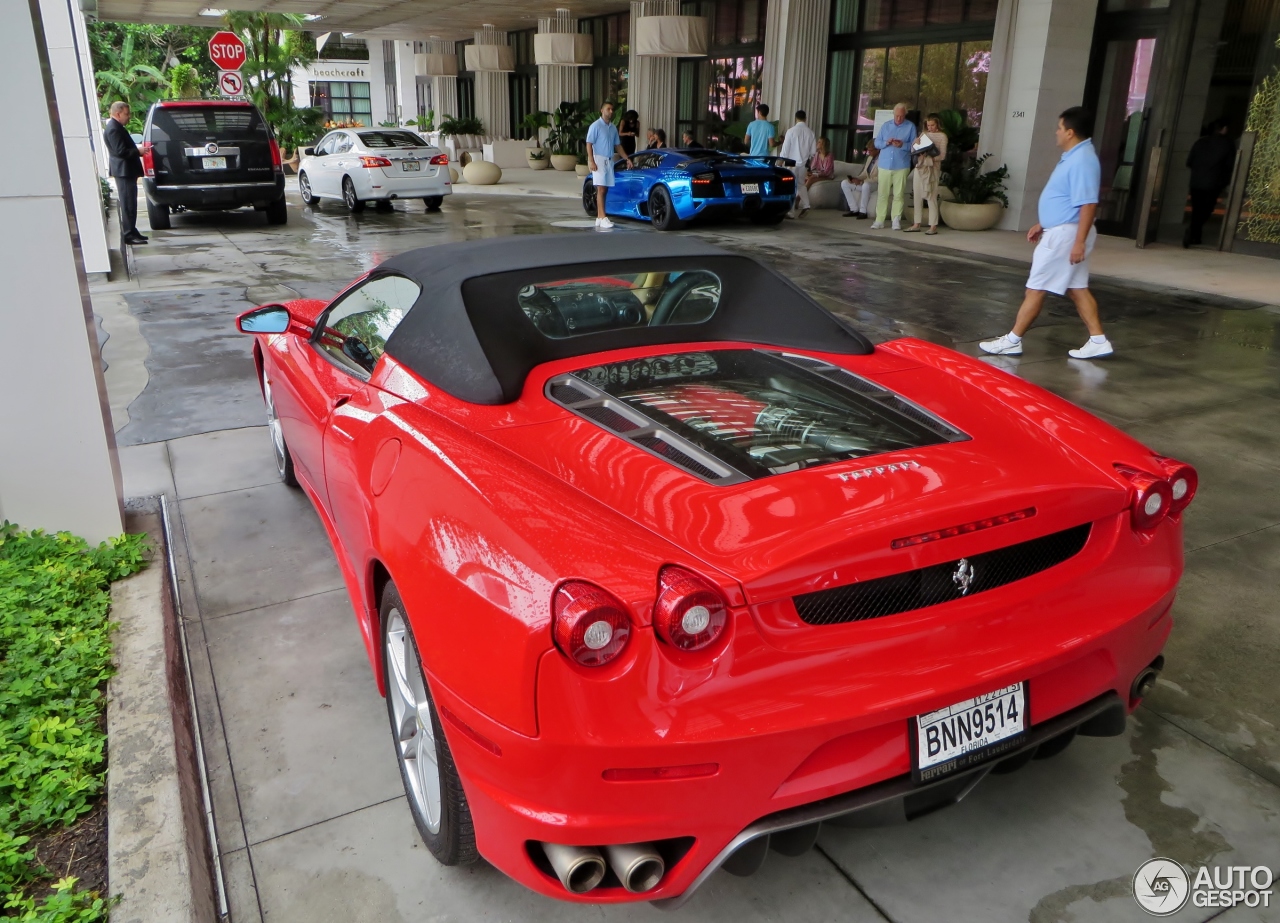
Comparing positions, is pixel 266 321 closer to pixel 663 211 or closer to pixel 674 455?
pixel 674 455

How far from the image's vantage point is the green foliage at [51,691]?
2307 mm

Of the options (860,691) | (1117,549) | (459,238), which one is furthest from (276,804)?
(459,238)

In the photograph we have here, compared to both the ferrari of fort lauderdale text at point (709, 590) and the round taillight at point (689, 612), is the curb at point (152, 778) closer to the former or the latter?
the ferrari of fort lauderdale text at point (709, 590)

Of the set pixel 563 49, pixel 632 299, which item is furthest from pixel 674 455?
pixel 563 49

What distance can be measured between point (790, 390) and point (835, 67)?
2012 cm

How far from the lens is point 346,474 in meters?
2.98

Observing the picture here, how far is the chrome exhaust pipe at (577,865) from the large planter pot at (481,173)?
2330 cm

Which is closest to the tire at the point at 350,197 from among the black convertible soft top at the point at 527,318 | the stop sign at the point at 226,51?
the stop sign at the point at 226,51

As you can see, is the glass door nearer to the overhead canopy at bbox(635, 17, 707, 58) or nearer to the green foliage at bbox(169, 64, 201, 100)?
the overhead canopy at bbox(635, 17, 707, 58)

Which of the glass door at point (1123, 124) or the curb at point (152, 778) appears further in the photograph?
the glass door at point (1123, 124)

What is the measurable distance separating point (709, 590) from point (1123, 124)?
16330 mm

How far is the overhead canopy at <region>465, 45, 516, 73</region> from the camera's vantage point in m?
35.0

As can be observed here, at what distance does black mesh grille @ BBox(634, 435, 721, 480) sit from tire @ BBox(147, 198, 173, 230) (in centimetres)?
1507

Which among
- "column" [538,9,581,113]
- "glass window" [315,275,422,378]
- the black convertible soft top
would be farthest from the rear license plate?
"column" [538,9,581,113]
